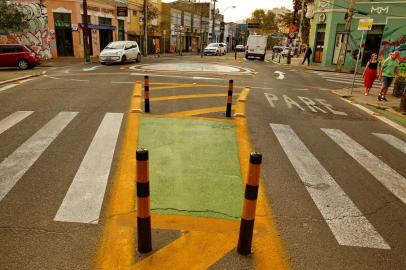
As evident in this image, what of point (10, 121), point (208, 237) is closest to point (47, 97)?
point (10, 121)

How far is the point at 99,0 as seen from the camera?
3512cm

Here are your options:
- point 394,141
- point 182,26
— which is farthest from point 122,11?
point 394,141

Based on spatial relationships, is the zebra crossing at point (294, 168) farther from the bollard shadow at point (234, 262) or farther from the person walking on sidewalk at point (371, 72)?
the person walking on sidewalk at point (371, 72)

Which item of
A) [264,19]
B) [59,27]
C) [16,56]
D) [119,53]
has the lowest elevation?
[16,56]

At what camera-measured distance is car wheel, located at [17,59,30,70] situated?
2128cm

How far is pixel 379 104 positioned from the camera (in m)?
12.7

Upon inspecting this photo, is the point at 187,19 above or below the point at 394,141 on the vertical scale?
above

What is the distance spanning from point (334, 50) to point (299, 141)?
84.9 ft

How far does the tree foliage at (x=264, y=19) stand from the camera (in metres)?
111

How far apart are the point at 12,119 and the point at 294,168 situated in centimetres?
675

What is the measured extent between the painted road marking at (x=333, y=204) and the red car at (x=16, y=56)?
A: 775 inches

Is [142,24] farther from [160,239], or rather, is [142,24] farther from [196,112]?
[160,239]

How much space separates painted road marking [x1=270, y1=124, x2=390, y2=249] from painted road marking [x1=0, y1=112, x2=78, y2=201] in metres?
4.34

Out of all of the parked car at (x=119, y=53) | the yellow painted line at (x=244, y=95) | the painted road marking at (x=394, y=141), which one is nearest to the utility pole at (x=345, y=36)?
the yellow painted line at (x=244, y=95)
